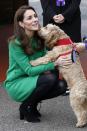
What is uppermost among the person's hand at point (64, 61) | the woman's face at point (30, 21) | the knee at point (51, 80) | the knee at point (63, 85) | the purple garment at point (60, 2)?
the woman's face at point (30, 21)

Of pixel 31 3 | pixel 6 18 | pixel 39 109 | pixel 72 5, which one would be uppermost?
pixel 72 5

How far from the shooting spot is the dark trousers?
5.45 meters

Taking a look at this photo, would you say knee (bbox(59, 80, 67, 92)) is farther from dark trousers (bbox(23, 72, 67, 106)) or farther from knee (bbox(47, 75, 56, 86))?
knee (bbox(47, 75, 56, 86))

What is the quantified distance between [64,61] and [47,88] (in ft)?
1.15

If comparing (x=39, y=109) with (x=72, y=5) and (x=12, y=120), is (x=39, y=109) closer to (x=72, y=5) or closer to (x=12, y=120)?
(x=12, y=120)

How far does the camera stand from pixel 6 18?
1531 cm

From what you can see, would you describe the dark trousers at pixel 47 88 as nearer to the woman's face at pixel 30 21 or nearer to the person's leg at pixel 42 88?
the person's leg at pixel 42 88

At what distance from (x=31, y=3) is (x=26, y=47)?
285 centimetres

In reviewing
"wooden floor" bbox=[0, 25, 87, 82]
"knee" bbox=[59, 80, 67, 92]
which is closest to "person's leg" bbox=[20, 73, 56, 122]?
"knee" bbox=[59, 80, 67, 92]

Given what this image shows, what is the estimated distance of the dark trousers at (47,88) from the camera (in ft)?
17.9

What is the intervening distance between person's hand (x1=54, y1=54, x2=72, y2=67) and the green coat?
0.07m

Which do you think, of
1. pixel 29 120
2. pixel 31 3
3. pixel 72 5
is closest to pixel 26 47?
pixel 29 120

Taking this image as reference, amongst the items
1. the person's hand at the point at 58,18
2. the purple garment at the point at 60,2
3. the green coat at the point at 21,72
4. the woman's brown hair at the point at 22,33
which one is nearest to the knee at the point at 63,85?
the green coat at the point at 21,72

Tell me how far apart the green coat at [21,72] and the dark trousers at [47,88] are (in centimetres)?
5
